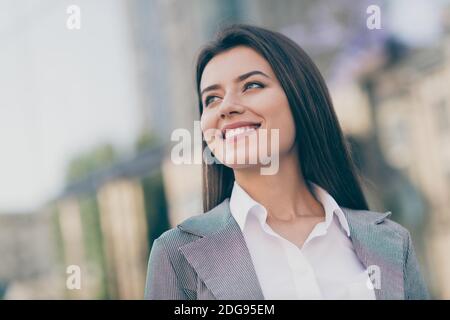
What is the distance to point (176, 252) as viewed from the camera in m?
1.34

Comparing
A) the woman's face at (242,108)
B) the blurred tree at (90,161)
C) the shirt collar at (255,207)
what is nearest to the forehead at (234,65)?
the woman's face at (242,108)

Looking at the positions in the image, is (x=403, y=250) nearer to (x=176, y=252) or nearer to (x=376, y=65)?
(x=176, y=252)

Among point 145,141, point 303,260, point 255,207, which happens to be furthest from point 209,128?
point 145,141

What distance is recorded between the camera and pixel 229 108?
140 centimetres

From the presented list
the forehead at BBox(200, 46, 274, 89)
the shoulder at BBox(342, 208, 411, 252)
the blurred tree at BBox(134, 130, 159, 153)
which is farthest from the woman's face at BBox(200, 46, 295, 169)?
the blurred tree at BBox(134, 130, 159, 153)

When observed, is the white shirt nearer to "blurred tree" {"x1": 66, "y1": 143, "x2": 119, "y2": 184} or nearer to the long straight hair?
the long straight hair

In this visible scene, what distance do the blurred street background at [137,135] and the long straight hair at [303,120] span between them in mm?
4604

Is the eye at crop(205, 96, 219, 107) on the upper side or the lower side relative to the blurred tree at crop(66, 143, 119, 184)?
upper

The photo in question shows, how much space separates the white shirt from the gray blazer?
0.02 metres

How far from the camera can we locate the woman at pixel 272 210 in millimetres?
1339

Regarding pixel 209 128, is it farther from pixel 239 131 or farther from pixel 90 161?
pixel 90 161

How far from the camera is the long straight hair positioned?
1.45 meters

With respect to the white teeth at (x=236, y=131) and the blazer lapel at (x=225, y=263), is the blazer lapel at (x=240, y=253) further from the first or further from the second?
the white teeth at (x=236, y=131)

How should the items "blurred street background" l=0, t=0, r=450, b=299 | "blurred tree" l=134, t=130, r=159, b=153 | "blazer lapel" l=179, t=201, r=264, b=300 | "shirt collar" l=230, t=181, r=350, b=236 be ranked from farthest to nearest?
"blurred tree" l=134, t=130, r=159, b=153
"blurred street background" l=0, t=0, r=450, b=299
"shirt collar" l=230, t=181, r=350, b=236
"blazer lapel" l=179, t=201, r=264, b=300
